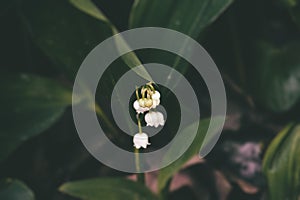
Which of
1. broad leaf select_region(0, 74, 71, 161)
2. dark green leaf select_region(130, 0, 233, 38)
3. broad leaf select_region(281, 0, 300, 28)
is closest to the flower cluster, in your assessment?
dark green leaf select_region(130, 0, 233, 38)

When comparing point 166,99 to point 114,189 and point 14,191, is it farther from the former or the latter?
point 14,191

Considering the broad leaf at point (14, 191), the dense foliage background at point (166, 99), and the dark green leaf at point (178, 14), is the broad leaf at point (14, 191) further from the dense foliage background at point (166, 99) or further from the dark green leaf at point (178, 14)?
the dark green leaf at point (178, 14)

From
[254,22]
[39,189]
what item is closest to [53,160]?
[39,189]

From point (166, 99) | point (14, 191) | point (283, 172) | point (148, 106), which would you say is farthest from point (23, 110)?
point (283, 172)

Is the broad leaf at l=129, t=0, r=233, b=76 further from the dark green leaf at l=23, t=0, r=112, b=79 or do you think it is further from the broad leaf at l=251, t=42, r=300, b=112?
the broad leaf at l=251, t=42, r=300, b=112

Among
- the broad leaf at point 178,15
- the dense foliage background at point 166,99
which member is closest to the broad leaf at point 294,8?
the dense foliage background at point 166,99

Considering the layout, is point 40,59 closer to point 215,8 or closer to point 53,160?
point 53,160
